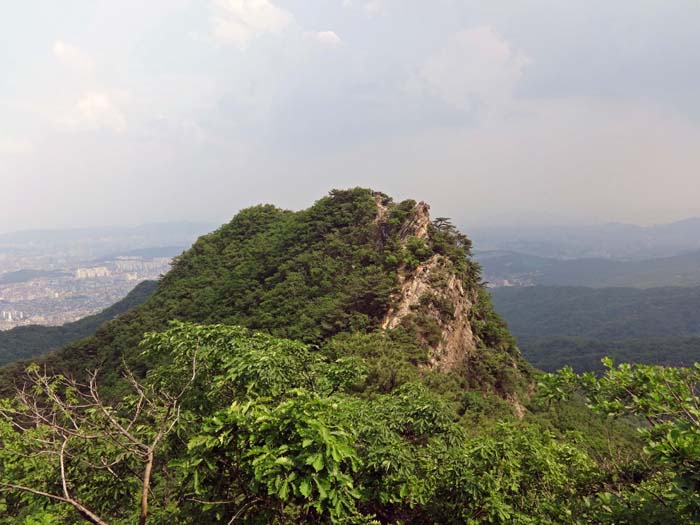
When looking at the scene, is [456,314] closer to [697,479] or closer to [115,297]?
[697,479]

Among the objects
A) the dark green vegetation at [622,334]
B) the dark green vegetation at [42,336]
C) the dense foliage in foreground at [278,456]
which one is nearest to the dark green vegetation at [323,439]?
the dense foliage in foreground at [278,456]

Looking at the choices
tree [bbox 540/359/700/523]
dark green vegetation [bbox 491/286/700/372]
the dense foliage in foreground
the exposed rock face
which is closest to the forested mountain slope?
the exposed rock face

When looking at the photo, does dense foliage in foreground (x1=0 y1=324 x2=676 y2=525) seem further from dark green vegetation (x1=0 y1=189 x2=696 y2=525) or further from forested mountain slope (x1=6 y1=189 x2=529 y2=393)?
forested mountain slope (x1=6 y1=189 x2=529 y2=393)

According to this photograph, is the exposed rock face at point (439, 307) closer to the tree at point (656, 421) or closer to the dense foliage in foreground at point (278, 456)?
the dense foliage in foreground at point (278, 456)

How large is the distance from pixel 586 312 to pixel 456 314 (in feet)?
701

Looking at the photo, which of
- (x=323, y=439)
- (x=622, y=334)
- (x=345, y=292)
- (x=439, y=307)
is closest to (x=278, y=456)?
(x=323, y=439)

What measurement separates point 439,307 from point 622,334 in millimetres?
186574

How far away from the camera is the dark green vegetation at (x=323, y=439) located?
4172 mm

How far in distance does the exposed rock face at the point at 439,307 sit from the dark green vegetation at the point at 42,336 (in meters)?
48.6

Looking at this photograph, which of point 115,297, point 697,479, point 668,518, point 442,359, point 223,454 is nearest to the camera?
point 697,479

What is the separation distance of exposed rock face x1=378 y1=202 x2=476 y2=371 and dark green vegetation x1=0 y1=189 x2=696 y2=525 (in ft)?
0.40

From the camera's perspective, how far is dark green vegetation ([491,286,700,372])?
4257 inches

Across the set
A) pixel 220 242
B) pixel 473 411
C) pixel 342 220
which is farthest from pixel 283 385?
pixel 220 242

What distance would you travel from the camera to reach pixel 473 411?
15.6m
